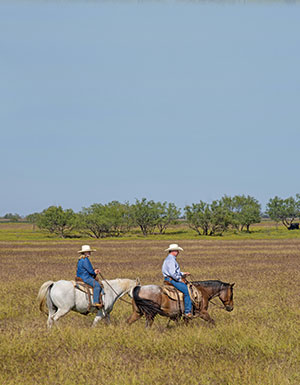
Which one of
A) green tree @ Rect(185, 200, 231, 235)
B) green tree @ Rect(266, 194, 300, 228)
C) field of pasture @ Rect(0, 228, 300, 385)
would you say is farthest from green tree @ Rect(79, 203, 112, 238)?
field of pasture @ Rect(0, 228, 300, 385)

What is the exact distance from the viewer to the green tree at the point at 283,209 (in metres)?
122

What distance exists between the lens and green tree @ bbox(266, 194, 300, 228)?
122m

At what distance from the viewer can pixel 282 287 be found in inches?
730

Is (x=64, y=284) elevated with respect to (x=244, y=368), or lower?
elevated

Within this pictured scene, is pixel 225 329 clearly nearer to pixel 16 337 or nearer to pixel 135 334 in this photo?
pixel 135 334

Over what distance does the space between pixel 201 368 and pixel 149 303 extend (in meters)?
3.17

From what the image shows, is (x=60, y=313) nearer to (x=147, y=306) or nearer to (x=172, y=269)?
(x=147, y=306)

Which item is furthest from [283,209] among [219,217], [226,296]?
[226,296]

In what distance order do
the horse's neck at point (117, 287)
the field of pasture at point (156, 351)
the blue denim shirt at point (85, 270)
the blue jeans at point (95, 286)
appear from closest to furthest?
1. the field of pasture at point (156, 351)
2. the blue jeans at point (95, 286)
3. the blue denim shirt at point (85, 270)
4. the horse's neck at point (117, 287)

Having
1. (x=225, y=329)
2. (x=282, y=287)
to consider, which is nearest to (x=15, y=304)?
(x=225, y=329)

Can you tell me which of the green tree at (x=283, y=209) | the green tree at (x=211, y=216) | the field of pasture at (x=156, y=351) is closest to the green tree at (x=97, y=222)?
the green tree at (x=211, y=216)

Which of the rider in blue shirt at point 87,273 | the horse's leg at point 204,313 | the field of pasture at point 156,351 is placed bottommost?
the field of pasture at point 156,351

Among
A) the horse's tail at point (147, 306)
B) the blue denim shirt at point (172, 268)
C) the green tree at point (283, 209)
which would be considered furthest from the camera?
the green tree at point (283, 209)

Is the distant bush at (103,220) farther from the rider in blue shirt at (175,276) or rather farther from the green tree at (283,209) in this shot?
the rider in blue shirt at (175,276)
